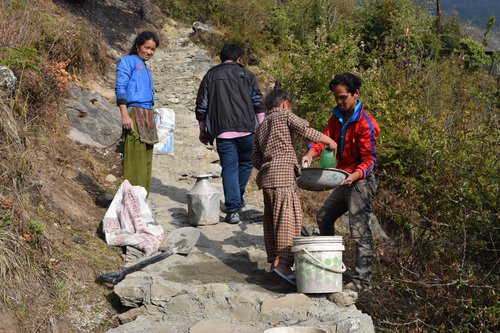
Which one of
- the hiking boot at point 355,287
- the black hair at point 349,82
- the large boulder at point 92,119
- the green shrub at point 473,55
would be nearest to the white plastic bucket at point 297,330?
the hiking boot at point 355,287

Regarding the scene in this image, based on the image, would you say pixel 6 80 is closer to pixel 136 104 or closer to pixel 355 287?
pixel 136 104

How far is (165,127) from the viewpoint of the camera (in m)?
7.95

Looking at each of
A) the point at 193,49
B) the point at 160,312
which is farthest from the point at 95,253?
the point at 193,49

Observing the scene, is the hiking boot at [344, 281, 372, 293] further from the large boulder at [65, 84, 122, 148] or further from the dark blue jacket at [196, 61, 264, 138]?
the large boulder at [65, 84, 122, 148]

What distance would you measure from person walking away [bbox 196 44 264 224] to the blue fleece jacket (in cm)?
62

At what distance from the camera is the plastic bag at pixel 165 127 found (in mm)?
7844

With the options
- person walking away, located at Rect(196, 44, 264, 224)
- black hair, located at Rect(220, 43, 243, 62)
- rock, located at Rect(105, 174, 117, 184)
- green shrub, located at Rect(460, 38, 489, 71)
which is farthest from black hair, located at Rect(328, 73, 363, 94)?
green shrub, located at Rect(460, 38, 489, 71)

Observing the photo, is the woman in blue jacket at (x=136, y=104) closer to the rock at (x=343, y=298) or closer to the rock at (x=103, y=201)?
the rock at (x=103, y=201)

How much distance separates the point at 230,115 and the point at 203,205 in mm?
998

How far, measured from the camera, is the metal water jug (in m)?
6.53

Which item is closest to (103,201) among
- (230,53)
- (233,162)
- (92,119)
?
(233,162)

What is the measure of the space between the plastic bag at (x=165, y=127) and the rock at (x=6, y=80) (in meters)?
2.05

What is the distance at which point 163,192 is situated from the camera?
8.17 metres

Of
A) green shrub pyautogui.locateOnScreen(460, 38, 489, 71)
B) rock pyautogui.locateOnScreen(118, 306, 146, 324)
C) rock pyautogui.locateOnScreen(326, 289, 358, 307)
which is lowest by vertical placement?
rock pyautogui.locateOnScreen(118, 306, 146, 324)
